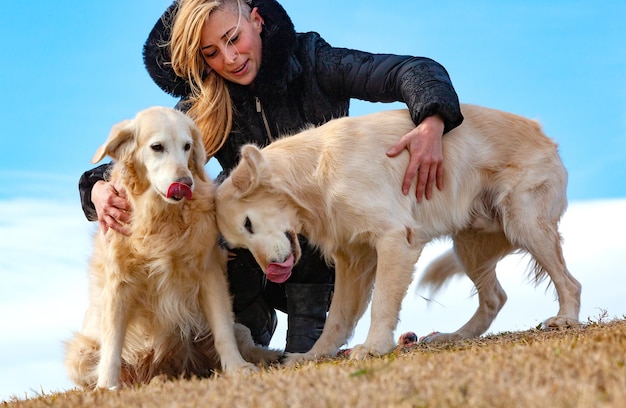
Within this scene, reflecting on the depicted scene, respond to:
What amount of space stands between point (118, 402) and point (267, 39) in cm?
304

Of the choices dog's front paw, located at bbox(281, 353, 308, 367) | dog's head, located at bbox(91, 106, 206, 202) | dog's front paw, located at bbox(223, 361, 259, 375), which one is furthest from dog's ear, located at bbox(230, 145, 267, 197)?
dog's front paw, located at bbox(281, 353, 308, 367)

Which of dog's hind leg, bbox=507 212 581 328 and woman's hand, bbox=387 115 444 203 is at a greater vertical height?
woman's hand, bbox=387 115 444 203

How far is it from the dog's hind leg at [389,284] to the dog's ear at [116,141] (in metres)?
1.54

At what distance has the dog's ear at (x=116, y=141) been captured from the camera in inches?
158

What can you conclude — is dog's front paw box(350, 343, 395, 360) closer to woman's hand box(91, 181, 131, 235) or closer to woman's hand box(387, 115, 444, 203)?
woman's hand box(387, 115, 444, 203)

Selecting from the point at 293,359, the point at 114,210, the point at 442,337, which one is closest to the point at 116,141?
the point at 114,210

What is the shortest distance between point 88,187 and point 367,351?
2.27 metres

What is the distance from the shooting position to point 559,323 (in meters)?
4.63

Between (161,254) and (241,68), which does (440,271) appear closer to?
(241,68)

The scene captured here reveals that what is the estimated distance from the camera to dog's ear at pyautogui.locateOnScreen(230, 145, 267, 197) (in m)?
4.15

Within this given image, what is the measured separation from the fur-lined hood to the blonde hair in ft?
0.39

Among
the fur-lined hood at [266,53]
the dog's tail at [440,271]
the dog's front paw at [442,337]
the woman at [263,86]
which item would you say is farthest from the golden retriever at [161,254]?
the dog's tail at [440,271]

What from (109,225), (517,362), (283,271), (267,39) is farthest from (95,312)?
(517,362)

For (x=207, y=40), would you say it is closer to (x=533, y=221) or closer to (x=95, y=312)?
(x=95, y=312)
